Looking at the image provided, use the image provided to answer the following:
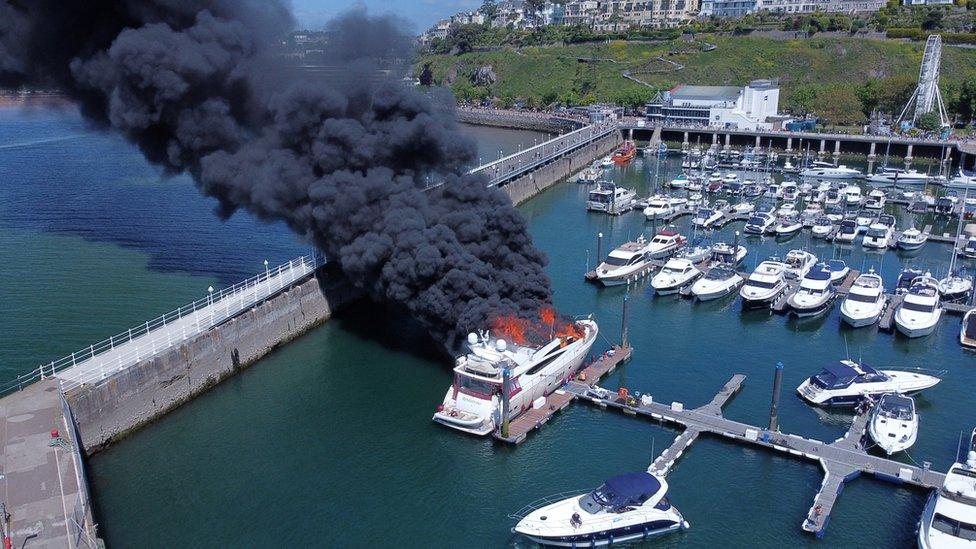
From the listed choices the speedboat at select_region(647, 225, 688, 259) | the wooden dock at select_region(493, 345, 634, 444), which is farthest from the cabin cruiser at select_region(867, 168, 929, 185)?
the wooden dock at select_region(493, 345, 634, 444)

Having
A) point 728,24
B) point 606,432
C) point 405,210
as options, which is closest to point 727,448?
point 606,432

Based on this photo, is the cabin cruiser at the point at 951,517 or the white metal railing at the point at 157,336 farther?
the white metal railing at the point at 157,336

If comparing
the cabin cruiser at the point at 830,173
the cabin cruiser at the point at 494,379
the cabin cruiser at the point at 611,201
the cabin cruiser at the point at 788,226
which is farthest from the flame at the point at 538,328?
the cabin cruiser at the point at 830,173

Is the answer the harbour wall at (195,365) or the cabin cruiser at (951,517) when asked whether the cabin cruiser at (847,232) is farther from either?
the harbour wall at (195,365)

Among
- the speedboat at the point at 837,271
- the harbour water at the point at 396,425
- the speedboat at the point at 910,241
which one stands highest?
the speedboat at the point at 910,241

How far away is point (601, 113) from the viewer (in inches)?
4496

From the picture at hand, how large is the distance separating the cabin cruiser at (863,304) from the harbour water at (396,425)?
2.64ft

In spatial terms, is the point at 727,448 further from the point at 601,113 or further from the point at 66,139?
the point at 66,139

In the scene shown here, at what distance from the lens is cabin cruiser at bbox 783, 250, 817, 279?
4622 centimetres

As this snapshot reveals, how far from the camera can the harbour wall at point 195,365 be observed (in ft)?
91.9

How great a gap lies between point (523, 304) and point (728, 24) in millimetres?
138801

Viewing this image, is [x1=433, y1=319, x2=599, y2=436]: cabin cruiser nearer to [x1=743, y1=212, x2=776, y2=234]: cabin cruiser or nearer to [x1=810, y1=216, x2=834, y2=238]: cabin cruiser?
[x1=743, y1=212, x2=776, y2=234]: cabin cruiser

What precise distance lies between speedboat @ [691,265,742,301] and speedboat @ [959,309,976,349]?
11794mm

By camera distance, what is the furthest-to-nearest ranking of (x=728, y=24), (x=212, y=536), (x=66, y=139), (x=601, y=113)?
(x=728, y=24), (x=601, y=113), (x=66, y=139), (x=212, y=536)
